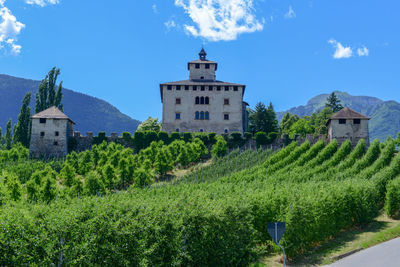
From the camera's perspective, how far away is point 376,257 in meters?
14.8

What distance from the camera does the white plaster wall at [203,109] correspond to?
55.0m

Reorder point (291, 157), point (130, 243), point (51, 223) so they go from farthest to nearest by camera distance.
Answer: point (291, 157) < point (130, 243) < point (51, 223)

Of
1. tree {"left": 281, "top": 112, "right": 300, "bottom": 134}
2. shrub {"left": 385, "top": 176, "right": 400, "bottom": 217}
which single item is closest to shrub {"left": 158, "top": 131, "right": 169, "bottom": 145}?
tree {"left": 281, "top": 112, "right": 300, "bottom": 134}

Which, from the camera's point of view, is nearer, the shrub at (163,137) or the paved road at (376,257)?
the paved road at (376,257)

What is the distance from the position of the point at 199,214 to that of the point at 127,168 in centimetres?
2279

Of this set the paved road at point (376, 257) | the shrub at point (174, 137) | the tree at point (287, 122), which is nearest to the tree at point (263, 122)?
the tree at point (287, 122)

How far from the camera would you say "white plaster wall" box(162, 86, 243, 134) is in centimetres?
5500

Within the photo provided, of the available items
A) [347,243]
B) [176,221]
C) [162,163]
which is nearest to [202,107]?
[162,163]

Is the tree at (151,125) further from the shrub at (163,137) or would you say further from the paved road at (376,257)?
the paved road at (376,257)

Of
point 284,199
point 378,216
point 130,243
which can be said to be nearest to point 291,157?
point 378,216

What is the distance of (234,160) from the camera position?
41625 mm

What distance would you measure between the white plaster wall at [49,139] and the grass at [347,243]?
1470 inches

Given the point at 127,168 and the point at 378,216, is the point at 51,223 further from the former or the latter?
the point at 127,168

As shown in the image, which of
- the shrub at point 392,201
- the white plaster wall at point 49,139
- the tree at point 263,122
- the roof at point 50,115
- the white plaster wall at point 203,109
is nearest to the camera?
the shrub at point 392,201
